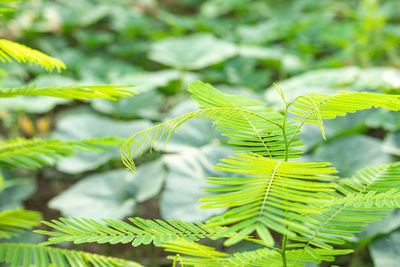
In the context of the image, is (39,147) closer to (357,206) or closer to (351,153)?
(357,206)

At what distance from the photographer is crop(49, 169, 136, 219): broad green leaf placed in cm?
112

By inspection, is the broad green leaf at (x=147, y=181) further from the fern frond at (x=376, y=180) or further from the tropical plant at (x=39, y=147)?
the fern frond at (x=376, y=180)

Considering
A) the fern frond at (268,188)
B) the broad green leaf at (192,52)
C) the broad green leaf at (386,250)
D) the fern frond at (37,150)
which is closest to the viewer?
the fern frond at (268,188)

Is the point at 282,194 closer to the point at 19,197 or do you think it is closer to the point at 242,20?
the point at 19,197

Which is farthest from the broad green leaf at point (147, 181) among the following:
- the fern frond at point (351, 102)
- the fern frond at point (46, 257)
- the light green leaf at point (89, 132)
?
the fern frond at point (351, 102)

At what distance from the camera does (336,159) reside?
4.01ft

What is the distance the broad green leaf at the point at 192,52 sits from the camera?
1925 millimetres

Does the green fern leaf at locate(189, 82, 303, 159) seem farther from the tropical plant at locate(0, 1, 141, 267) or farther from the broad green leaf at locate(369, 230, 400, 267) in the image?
the broad green leaf at locate(369, 230, 400, 267)

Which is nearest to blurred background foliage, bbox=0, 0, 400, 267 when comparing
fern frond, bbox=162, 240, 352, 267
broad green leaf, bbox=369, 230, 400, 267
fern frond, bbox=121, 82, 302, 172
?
broad green leaf, bbox=369, 230, 400, 267

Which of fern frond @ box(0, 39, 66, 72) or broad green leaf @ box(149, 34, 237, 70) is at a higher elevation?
broad green leaf @ box(149, 34, 237, 70)

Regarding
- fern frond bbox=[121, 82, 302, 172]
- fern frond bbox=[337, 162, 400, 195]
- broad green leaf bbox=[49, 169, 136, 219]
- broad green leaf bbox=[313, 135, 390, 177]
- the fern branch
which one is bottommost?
the fern branch

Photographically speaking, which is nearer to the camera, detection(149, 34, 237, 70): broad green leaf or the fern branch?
the fern branch

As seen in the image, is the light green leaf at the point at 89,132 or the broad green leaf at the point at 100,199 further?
the light green leaf at the point at 89,132

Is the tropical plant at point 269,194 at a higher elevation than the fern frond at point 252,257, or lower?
higher
